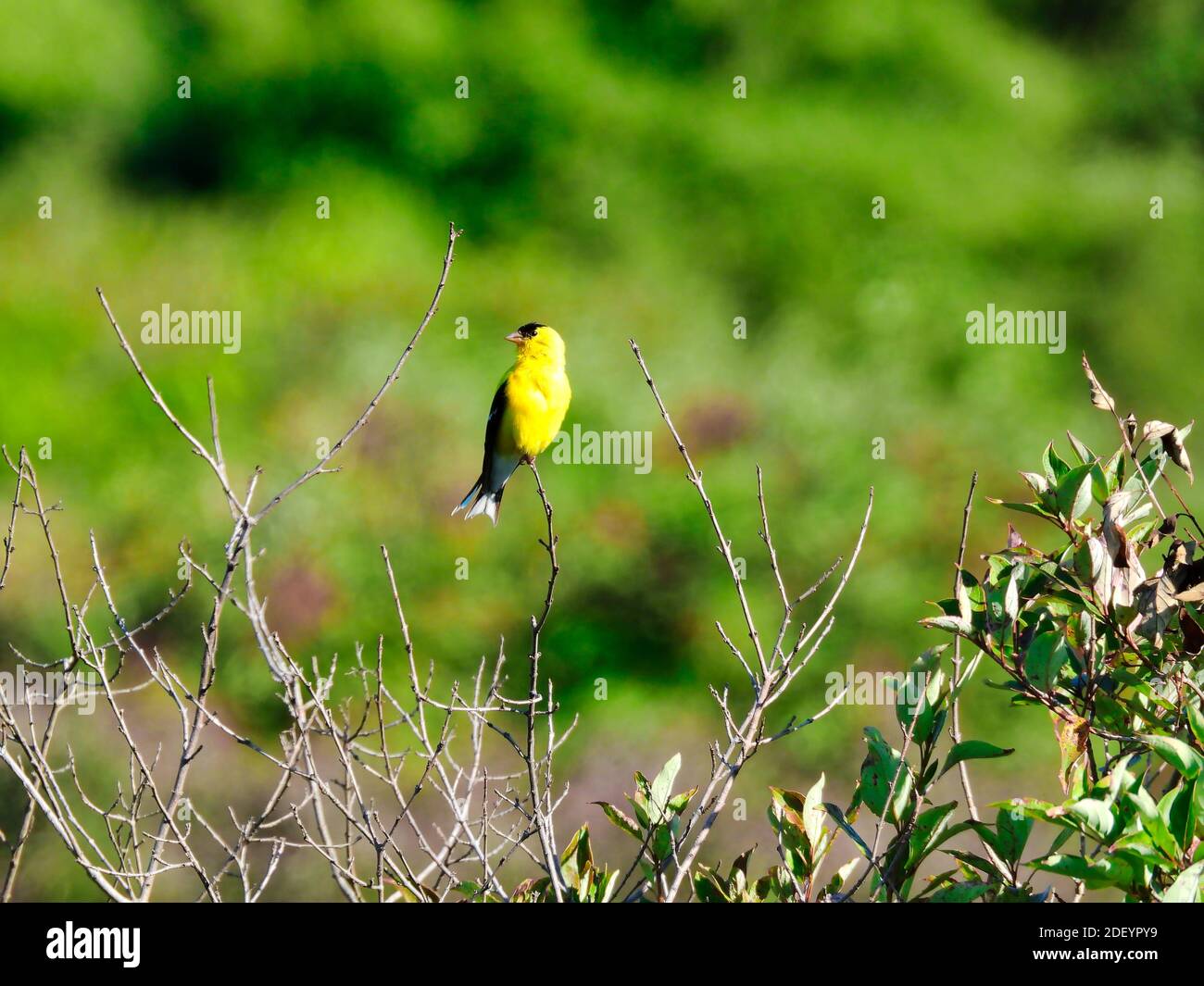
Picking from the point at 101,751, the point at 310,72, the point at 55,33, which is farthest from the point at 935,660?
the point at 55,33

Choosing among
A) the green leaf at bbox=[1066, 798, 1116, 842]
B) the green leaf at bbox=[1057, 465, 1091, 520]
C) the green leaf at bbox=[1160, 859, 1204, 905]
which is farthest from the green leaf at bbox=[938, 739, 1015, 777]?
the green leaf at bbox=[1057, 465, 1091, 520]

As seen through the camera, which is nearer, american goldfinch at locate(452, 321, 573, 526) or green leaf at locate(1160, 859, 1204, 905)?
green leaf at locate(1160, 859, 1204, 905)

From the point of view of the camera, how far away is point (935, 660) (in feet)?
6.01

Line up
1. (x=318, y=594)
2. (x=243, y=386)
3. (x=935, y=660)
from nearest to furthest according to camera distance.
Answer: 1. (x=935, y=660)
2. (x=318, y=594)
3. (x=243, y=386)

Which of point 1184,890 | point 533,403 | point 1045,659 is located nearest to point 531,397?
point 533,403

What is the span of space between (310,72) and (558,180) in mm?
2146

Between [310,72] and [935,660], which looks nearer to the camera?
[935,660]

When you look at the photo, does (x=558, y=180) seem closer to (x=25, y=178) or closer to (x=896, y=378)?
(x=896, y=378)

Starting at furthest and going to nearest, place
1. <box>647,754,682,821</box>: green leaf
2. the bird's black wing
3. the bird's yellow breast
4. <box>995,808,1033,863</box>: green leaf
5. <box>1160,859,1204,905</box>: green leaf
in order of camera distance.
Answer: the bird's black wing, the bird's yellow breast, <box>647,754,682,821</box>: green leaf, <box>995,808,1033,863</box>: green leaf, <box>1160,859,1204,905</box>: green leaf

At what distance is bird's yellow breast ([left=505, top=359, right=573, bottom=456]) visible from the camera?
4168 mm

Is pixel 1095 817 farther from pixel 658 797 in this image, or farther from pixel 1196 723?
pixel 658 797

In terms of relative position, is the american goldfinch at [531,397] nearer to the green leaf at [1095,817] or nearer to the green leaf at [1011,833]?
the green leaf at [1011,833]

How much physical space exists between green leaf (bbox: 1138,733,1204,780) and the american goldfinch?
9.25 feet

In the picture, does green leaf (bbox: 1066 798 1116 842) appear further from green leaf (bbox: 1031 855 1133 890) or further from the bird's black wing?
the bird's black wing
